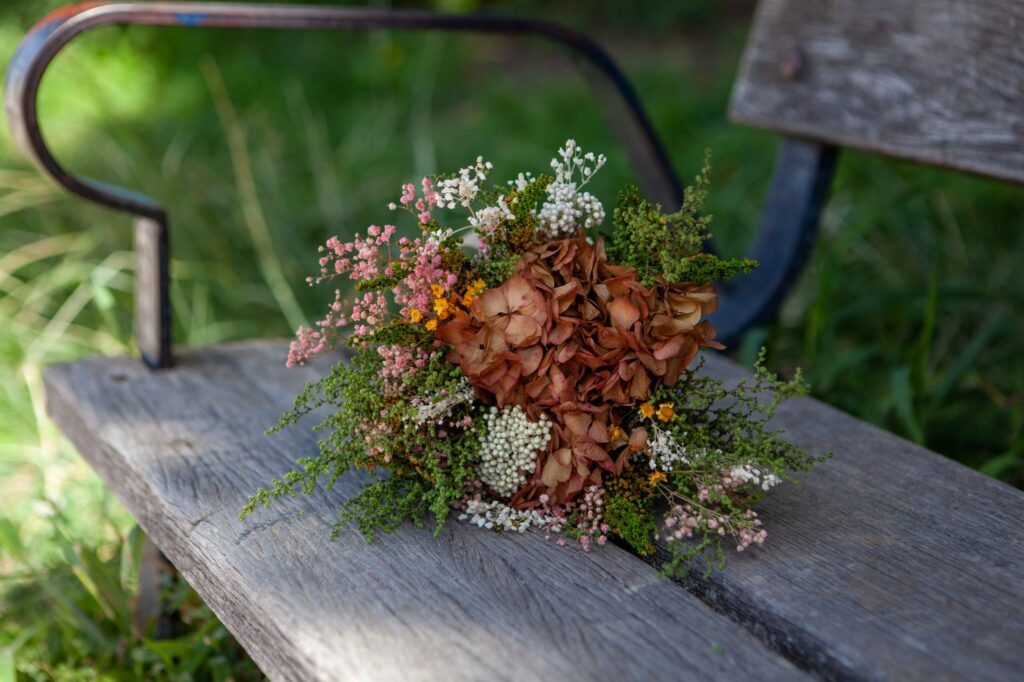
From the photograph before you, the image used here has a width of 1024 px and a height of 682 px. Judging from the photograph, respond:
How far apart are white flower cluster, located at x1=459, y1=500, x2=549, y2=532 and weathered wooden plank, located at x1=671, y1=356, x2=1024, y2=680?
189mm

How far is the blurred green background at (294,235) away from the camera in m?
1.78

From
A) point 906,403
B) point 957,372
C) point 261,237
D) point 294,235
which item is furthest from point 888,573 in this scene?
point 294,235

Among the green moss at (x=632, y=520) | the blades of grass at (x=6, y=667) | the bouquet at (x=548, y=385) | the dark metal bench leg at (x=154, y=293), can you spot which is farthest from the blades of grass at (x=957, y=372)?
the blades of grass at (x=6, y=667)

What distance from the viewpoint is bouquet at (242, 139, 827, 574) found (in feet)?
3.33

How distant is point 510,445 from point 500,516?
0.26 ft

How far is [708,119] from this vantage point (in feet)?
13.8

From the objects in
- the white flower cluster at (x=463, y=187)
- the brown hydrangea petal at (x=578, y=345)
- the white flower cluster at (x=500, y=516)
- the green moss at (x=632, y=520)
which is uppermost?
the white flower cluster at (x=463, y=187)

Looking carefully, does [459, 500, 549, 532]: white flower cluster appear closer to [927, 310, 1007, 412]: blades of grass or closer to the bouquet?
the bouquet

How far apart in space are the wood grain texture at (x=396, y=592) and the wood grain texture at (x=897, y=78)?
1.01 m

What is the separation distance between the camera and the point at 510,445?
1.05 metres

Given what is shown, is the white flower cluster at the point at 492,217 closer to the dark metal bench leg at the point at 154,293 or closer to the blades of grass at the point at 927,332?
the dark metal bench leg at the point at 154,293

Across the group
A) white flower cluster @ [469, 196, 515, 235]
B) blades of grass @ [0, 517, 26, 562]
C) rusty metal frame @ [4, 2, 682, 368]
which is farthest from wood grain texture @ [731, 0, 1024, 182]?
blades of grass @ [0, 517, 26, 562]

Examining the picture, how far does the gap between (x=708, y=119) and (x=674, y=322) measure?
11.1ft

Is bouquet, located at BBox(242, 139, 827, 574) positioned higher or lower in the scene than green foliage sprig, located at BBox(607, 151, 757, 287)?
lower
